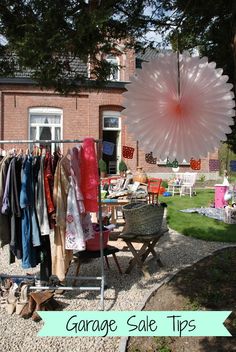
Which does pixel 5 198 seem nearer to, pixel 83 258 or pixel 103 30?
pixel 83 258

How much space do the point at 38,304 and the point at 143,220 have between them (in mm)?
1868

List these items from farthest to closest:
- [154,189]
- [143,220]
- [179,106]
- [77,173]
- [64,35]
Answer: [154,189]
[143,220]
[77,173]
[64,35]
[179,106]

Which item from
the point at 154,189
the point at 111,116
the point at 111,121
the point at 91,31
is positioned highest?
the point at 111,116

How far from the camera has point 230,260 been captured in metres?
5.56

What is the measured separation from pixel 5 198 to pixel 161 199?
9172 millimetres

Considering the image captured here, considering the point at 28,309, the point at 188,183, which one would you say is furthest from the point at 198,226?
the point at 188,183

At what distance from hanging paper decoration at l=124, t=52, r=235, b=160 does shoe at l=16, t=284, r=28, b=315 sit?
9.01 feet

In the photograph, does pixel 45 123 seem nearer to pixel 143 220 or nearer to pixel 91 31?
pixel 143 220

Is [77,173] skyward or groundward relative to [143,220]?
skyward

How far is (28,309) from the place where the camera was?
405 centimetres

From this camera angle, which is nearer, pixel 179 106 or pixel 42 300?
pixel 179 106

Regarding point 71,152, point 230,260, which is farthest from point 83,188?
point 230,260

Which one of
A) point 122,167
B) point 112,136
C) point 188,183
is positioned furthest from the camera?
point 112,136

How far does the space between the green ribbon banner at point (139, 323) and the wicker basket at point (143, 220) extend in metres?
2.87
